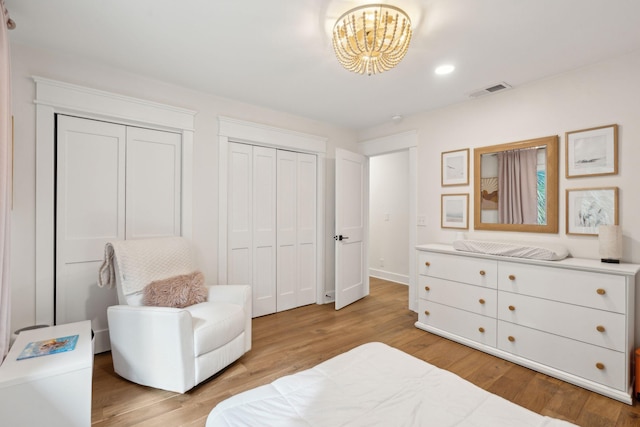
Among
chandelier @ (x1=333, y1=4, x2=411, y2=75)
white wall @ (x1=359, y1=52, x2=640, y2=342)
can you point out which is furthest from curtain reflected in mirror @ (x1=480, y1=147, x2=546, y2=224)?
chandelier @ (x1=333, y1=4, x2=411, y2=75)

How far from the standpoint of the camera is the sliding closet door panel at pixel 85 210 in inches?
93.7

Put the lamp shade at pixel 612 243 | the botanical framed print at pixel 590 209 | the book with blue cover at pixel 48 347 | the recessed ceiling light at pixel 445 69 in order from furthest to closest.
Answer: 1. the recessed ceiling light at pixel 445 69
2. the botanical framed print at pixel 590 209
3. the lamp shade at pixel 612 243
4. the book with blue cover at pixel 48 347

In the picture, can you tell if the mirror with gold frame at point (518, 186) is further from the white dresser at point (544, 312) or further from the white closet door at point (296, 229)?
the white closet door at point (296, 229)

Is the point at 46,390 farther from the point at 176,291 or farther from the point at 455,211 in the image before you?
the point at 455,211

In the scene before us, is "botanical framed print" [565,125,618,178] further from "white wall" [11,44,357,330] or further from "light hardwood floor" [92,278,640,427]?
"white wall" [11,44,357,330]

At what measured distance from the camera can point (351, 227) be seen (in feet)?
13.1

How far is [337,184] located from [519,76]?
211 cm

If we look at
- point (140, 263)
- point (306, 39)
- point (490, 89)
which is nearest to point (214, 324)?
point (140, 263)

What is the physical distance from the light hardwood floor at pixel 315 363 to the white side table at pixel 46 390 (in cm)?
31

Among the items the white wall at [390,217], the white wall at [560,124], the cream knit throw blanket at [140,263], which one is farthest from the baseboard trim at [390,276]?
the cream knit throw blanket at [140,263]

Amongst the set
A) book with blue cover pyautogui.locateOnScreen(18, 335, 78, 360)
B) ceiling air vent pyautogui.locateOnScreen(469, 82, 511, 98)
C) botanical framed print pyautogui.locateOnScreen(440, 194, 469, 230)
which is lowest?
book with blue cover pyautogui.locateOnScreen(18, 335, 78, 360)

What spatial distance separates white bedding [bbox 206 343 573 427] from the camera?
96 cm

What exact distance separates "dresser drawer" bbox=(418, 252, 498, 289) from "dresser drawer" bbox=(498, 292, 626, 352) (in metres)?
0.19

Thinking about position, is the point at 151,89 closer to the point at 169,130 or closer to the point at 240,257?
the point at 169,130
